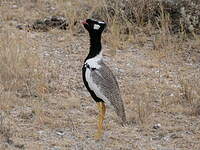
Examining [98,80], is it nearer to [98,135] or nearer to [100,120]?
[100,120]

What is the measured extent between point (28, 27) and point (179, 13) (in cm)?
238

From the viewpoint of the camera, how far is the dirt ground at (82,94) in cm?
655

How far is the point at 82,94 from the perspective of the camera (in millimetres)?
7734

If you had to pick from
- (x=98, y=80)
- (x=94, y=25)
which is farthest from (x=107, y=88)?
(x=94, y=25)

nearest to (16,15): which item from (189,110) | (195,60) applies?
(195,60)

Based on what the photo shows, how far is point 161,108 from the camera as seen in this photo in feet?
24.2

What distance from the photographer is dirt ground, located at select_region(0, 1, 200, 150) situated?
6.55 metres

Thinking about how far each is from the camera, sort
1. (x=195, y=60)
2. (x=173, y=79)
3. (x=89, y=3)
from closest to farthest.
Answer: (x=173, y=79)
(x=195, y=60)
(x=89, y=3)

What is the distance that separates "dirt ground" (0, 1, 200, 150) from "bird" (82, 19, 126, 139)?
14.5 inches

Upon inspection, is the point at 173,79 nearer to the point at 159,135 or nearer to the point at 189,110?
the point at 189,110

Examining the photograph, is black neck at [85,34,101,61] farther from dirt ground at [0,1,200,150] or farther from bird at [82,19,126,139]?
dirt ground at [0,1,200,150]

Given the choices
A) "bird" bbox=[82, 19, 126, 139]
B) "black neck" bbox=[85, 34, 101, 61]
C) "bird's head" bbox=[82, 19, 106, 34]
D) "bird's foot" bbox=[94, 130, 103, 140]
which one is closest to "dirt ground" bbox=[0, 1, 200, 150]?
"bird's foot" bbox=[94, 130, 103, 140]

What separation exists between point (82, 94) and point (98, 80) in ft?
4.68

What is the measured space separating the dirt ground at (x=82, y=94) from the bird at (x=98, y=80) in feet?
1.21
